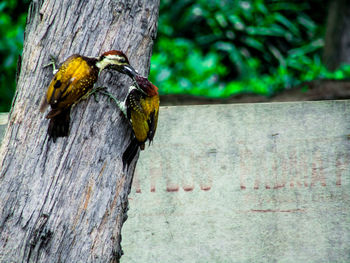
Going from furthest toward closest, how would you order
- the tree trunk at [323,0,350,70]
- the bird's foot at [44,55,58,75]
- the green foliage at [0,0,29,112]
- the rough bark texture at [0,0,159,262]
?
the tree trunk at [323,0,350,70], the green foliage at [0,0,29,112], the bird's foot at [44,55,58,75], the rough bark texture at [0,0,159,262]

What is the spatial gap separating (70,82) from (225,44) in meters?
3.83

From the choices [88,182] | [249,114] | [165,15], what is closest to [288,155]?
[249,114]

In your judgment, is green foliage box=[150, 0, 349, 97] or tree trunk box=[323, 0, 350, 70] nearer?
green foliage box=[150, 0, 349, 97]

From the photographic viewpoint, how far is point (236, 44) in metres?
5.88

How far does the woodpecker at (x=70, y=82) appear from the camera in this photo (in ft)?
6.91

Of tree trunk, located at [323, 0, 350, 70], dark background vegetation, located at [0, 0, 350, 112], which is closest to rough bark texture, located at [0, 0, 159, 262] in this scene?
dark background vegetation, located at [0, 0, 350, 112]

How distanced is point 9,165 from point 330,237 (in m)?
2.38

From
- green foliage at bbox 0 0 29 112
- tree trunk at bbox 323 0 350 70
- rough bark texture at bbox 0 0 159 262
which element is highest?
tree trunk at bbox 323 0 350 70

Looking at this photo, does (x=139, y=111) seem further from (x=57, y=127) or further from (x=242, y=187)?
(x=242, y=187)

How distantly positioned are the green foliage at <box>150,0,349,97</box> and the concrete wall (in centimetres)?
169

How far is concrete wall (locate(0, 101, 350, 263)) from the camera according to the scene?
3.57 meters

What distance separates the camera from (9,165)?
6.94 feet

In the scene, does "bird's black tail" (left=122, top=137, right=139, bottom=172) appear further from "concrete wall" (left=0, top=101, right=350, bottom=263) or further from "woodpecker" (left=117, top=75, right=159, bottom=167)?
"concrete wall" (left=0, top=101, right=350, bottom=263)

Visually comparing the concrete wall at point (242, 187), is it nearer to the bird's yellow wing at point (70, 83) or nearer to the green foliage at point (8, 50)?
the bird's yellow wing at point (70, 83)
